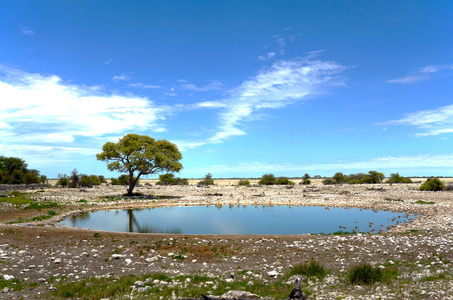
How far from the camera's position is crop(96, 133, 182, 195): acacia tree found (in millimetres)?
53062

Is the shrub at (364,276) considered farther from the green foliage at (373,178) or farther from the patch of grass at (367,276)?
the green foliage at (373,178)

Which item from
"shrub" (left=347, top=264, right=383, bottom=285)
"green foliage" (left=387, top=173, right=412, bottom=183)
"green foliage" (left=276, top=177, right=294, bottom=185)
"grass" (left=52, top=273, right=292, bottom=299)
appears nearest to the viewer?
"grass" (left=52, top=273, right=292, bottom=299)

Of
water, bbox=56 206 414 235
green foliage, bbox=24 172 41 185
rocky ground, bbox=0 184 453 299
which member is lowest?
water, bbox=56 206 414 235

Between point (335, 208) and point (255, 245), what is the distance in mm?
25037

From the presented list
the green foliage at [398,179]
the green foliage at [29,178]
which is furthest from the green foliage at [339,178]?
the green foliage at [29,178]

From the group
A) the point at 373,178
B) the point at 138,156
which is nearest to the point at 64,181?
the point at 138,156

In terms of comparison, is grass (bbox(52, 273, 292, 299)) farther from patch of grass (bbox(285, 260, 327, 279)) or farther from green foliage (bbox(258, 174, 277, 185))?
green foliage (bbox(258, 174, 277, 185))

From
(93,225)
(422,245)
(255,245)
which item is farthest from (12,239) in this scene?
(422,245)

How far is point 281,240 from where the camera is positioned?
17.4 m

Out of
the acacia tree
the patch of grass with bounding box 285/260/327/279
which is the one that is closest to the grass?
the patch of grass with bounding box 285/260/327/279

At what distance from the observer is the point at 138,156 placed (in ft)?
172

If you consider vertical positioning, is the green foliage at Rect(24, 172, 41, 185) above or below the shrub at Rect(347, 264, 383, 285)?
above

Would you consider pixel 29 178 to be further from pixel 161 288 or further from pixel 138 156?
pixel 161 288

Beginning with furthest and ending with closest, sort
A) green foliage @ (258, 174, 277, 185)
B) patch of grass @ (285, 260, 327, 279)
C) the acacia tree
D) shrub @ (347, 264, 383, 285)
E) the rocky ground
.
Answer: green foliage @ (258, 174, 277, 185) < the acacia tree < patch of grass @ (285, 260, 327, 279) < shrub @ (347, 264, 383, 285) < the rocky ground
